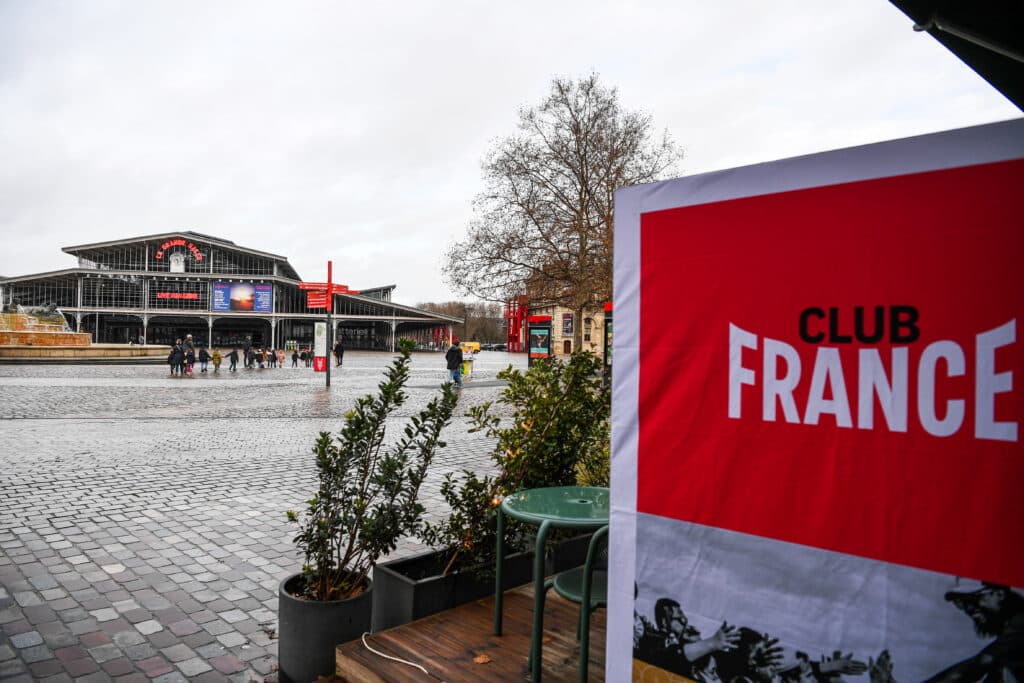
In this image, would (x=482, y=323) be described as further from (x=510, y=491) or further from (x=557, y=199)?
(x=510, y=491)

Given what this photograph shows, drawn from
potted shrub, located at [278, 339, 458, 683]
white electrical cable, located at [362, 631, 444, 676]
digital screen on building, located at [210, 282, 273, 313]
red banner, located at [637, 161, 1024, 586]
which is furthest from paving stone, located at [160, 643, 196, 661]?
digital screen on building, located at [210, 282, 273, 313]

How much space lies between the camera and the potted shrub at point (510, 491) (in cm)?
352

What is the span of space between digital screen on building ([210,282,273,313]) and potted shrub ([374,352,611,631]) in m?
63.8

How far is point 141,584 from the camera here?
4508 mm

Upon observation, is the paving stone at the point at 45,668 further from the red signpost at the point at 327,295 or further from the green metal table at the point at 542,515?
the red signpost at the point at 327,295

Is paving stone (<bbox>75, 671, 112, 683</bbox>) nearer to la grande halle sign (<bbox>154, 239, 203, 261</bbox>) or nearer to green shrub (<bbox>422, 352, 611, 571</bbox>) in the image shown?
green shrub (<bbox>422, 352, 611, 571</bbox>)

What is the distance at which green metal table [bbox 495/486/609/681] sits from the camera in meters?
2.69

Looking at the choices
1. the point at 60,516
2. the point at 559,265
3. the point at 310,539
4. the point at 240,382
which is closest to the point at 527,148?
the point at 559,265

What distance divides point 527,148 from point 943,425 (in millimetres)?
25533

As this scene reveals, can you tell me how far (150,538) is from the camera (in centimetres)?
552

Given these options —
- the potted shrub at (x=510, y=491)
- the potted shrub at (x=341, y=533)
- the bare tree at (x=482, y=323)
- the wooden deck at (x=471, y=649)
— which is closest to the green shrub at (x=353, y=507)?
the potted shrub at (x=341, y=533)

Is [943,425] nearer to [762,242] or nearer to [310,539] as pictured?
[762,242]

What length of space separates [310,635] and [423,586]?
0.59 meters

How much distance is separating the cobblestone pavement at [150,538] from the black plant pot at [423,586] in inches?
27.9
